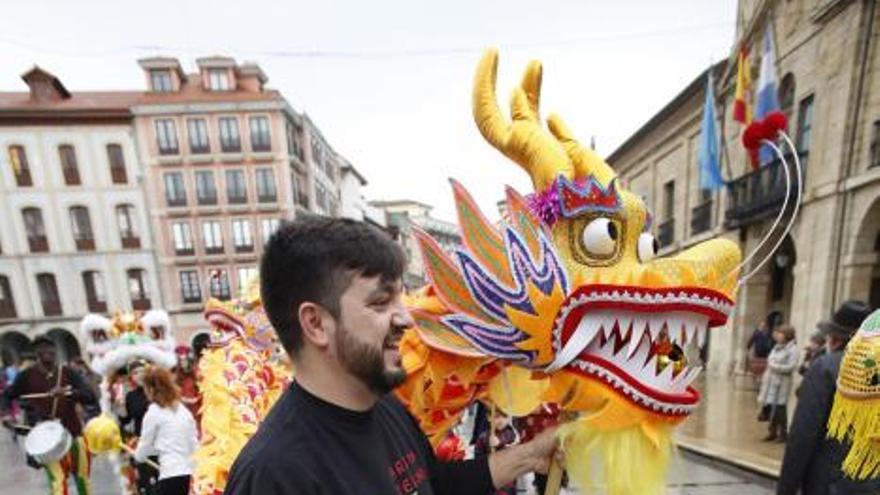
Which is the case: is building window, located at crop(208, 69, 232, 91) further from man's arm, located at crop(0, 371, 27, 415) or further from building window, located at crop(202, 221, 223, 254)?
man's arm, located at crop(0, 371, 27, 415)

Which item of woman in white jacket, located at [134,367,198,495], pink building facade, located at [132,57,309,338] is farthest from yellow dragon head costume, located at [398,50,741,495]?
pink building facade, located at [132,57,309,338]

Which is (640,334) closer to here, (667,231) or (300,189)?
(667,231)

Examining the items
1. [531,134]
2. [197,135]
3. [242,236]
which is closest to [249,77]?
[197,135]

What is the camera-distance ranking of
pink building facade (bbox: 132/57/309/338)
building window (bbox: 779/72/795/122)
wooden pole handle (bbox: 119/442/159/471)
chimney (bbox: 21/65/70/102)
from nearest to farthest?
wooden pole handle (bbox: 119/442/159/471) < building window (bbox: 779/72/795/122) < chimney (bbox: 21/65/70/102) < pink building facade (bbox: 132/57/309/338)

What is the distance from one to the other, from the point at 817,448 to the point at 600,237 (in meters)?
1.77

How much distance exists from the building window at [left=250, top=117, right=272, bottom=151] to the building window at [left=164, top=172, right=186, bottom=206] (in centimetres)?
372

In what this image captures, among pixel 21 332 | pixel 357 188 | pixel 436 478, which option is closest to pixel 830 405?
pixel 436 478

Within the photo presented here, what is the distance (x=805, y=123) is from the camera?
361 inches

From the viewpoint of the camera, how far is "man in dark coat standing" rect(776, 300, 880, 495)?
2.06m

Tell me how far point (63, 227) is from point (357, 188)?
2263 cm

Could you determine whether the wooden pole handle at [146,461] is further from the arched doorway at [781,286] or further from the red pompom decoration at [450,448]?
the arched doorway at [781,286]

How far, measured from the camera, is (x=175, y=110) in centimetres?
2145

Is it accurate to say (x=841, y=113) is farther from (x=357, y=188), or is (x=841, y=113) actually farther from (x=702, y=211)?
(x=357, y=188)

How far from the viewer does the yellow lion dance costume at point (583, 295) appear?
1.30 m
